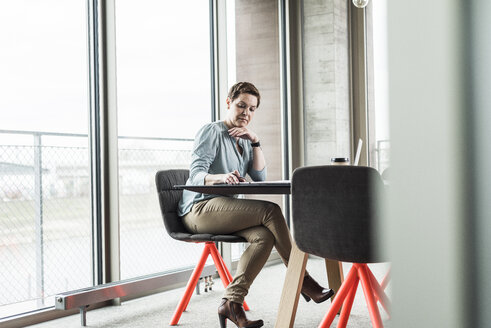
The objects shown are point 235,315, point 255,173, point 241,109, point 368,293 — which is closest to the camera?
point 368,293

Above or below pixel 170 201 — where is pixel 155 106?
above

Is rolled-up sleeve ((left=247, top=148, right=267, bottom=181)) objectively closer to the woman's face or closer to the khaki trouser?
the woman's face

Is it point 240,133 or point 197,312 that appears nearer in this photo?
point 240,133

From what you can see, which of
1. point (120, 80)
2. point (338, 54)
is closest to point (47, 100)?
point (120, 80)

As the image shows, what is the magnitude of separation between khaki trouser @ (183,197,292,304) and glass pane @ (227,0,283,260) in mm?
2005

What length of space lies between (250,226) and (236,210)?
101mm

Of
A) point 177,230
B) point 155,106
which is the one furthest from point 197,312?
point 155,106

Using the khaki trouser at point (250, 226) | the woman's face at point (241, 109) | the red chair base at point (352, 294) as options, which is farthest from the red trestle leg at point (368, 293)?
the woman's face at point (241, 109)

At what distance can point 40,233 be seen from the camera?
2947mm

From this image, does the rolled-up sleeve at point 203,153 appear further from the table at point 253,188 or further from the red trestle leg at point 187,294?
the red trestle leg at point 187,294

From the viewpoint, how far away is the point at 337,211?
1.67 meters

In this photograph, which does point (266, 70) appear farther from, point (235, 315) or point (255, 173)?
point (235, 315)

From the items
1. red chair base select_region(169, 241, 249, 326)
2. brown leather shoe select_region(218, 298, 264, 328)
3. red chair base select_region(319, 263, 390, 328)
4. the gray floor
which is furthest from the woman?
red chair base select_region(319, 263, 390, 328)

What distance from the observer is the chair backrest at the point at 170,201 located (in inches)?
101
